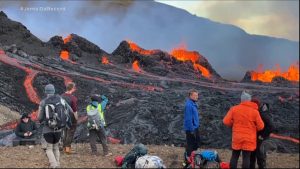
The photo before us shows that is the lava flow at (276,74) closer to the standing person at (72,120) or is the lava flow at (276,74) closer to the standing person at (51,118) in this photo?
the standing person at (72,120)

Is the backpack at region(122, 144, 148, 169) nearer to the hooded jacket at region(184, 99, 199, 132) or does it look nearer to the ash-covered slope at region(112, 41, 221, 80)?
the hooded jacket at region(184, 99, 199, 132)

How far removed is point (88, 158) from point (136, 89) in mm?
4624

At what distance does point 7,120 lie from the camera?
16.1m

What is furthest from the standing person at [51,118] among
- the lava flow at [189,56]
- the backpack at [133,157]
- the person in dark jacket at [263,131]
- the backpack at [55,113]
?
the lava flow at [189,56]

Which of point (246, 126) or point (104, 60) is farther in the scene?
point (104, 60)

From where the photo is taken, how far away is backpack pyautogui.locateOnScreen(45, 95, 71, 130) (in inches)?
399

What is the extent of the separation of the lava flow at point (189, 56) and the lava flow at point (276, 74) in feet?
5.05

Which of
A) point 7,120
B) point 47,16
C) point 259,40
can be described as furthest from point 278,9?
point 7,120

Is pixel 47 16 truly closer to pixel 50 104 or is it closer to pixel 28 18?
pixel 28 18

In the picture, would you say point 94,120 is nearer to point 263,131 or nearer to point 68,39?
point 263,131

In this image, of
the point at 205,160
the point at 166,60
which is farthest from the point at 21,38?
the point at 205,160

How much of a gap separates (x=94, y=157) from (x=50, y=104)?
2345mm

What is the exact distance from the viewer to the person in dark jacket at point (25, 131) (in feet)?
45.8

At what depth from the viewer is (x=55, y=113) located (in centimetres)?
1018
